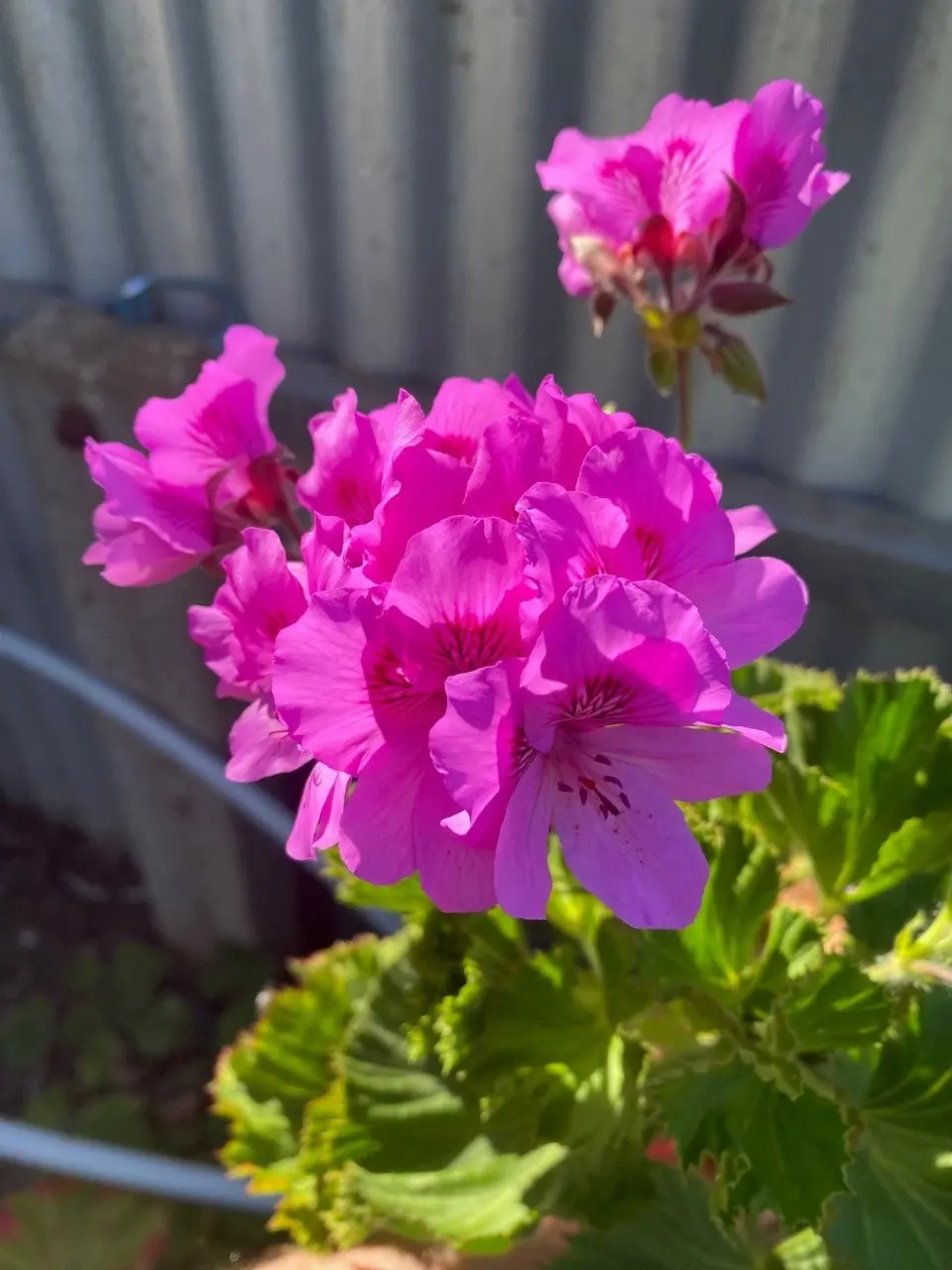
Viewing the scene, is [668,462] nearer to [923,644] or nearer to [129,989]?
[923,644]

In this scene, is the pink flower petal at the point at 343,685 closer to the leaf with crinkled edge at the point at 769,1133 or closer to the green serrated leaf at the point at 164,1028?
the leaf with crinkled edge at the point at 769,1133

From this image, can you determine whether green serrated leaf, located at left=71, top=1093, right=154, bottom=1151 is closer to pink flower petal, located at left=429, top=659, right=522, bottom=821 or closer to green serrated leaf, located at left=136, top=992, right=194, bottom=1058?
green serrated leaf, located at left=136, top=992, right=194, bottom=1058

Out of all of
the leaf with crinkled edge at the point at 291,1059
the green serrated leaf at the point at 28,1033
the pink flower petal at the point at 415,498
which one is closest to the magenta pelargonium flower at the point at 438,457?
the pink flower petal at the point at 415,498

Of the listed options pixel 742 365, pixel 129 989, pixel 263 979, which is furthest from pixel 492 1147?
pixel 129 989

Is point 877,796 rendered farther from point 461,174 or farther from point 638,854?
point 461,174

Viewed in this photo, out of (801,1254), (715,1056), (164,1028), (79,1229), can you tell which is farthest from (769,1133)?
(164,1028)
